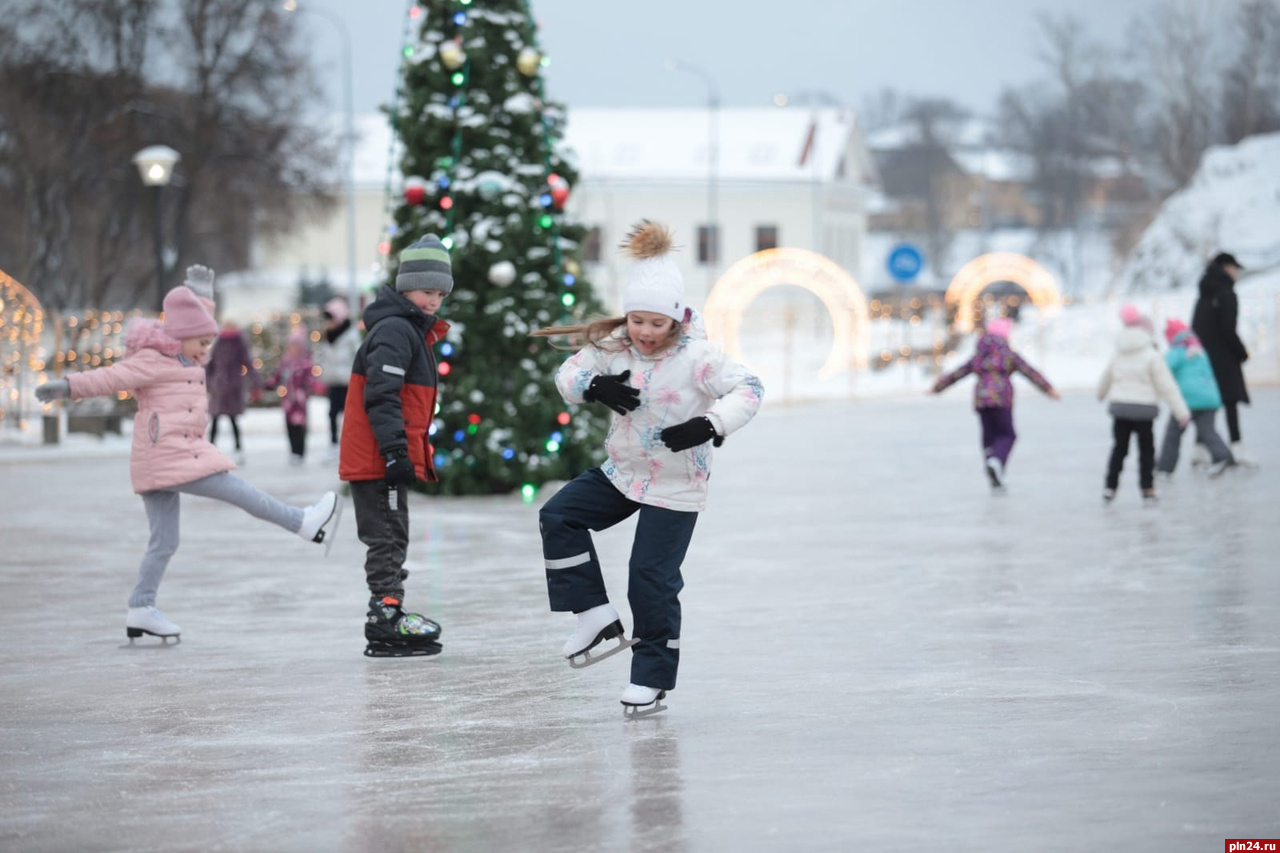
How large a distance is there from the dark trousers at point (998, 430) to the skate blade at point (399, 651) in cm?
850

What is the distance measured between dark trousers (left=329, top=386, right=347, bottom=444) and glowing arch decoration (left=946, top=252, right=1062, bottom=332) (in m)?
25.5

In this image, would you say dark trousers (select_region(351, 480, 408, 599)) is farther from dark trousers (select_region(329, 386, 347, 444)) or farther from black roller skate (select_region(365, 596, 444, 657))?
dark trousers (select_region(329, 386, 347, 444))

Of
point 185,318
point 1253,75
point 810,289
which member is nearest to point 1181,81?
point 1253,75

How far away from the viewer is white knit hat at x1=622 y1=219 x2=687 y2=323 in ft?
23.0

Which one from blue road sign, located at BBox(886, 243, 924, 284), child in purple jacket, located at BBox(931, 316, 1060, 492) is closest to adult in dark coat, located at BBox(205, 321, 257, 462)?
child in purple jacket, located at BBox(931, 316, 1060, 492)

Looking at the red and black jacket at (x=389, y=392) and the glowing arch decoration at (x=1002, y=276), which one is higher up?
the glowing arch decoration at (x=1002, y=276)

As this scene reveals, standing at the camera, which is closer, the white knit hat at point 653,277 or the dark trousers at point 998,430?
the white knit hat at point 653,277

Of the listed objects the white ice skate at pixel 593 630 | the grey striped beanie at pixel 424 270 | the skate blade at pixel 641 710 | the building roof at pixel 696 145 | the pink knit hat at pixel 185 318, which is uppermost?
the building roof at pixel 696 145

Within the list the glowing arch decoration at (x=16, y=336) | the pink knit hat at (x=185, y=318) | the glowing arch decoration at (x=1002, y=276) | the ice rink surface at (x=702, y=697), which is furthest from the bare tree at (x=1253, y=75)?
the pink knit hat at (x=185, y=318)

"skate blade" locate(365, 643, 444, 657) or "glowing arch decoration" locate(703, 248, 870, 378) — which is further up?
"glowing arch decoration" locate(703, 248, 870, 378)

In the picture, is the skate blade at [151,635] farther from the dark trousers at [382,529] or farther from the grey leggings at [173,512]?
the dark trousers at [382,529]

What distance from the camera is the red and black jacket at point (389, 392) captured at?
807cm

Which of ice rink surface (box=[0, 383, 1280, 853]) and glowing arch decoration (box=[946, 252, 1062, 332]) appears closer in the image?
ice rink surface (box=[0, 383, 1280, 853])

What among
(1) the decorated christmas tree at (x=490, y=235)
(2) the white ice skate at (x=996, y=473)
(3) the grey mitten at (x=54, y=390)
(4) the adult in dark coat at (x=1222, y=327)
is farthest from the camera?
(4) the adult in dark coat at (x=1222, y=327)
